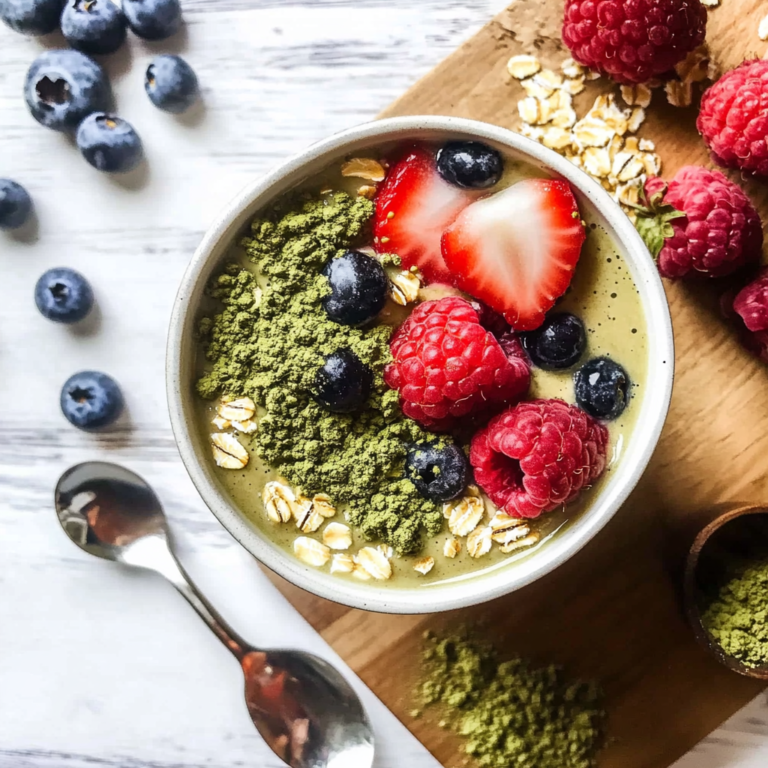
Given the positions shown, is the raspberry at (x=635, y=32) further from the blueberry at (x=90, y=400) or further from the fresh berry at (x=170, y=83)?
the blueberry at (x=90, y=400)

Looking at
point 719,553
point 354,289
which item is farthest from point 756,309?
point 354,289

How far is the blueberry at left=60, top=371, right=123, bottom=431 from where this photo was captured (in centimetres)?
123

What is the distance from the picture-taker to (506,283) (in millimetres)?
966

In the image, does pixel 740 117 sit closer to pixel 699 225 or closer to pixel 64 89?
pixel 699 225

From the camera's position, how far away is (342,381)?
0.93 metres

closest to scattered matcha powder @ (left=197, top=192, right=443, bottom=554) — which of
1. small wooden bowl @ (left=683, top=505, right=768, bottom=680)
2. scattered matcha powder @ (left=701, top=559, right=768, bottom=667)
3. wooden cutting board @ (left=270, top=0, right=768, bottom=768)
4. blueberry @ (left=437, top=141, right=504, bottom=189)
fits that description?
blueberry @ (left=437, top=141, right=504, bottom=189)

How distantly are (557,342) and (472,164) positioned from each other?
0.23 meters

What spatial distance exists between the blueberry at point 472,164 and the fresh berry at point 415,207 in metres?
0.02

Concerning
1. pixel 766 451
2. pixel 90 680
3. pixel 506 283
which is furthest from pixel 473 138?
pixel 90 680

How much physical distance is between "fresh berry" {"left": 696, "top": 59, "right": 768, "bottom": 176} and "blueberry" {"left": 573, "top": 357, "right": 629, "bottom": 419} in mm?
337

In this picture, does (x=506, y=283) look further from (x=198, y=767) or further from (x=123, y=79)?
(x=198, y=767)

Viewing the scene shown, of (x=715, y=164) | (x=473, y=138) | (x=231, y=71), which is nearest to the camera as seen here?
(x=473, y=138)

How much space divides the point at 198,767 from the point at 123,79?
3.68 ft

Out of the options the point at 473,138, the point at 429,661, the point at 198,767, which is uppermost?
the point at 473,138
